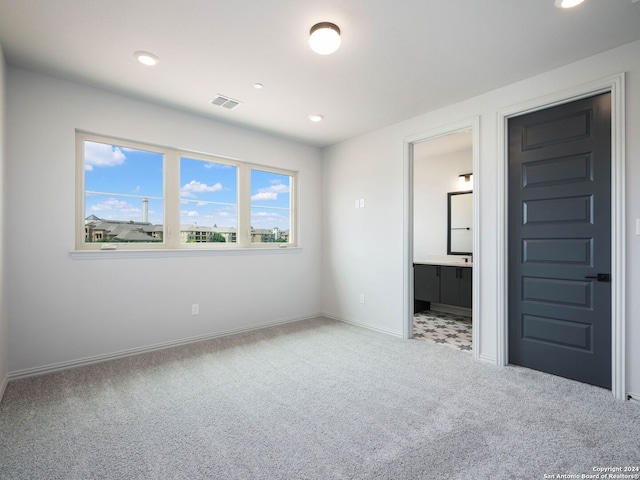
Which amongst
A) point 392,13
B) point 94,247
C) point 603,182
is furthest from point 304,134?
point 603,182

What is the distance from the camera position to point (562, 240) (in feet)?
9.12

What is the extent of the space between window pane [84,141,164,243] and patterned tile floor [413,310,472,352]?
342 cm

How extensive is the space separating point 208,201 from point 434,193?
3.79 meters

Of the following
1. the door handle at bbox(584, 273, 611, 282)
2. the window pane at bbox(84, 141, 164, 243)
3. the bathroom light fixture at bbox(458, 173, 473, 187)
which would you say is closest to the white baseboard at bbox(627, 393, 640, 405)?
the door handle at bbox(584, 273, 611, 282)

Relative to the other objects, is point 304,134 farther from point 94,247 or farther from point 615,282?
point 615,282

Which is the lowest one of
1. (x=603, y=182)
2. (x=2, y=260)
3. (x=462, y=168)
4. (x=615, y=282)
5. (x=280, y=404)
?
(x=280, y=404)

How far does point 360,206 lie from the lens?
4512 millimetres

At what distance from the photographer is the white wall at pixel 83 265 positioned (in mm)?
2779

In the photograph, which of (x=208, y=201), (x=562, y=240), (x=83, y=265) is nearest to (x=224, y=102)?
(x=208, y=201)

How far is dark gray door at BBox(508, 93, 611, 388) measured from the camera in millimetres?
2574

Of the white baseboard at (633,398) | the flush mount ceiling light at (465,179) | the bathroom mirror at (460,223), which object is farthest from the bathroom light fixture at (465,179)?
the white baseboard at (633,398)

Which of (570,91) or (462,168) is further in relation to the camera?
(462,168)

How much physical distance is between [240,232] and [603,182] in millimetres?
3733

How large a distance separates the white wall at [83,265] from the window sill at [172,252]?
1.8 inches
